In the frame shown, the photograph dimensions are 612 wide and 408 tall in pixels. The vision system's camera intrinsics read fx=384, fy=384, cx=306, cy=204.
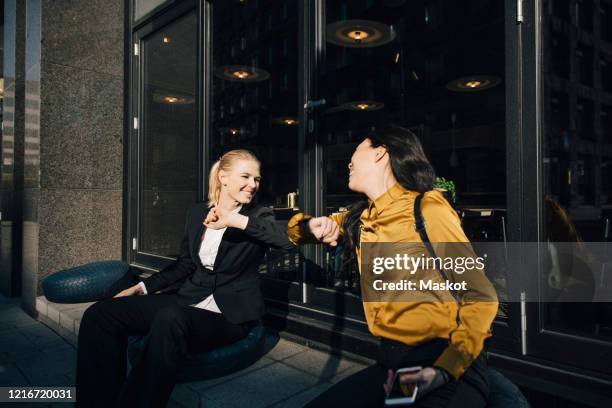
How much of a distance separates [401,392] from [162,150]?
16.3ft

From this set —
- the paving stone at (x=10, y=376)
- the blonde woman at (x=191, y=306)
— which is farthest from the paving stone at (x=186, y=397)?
the paving stone at (x=10, y=376)

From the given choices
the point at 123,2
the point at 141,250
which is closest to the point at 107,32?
the point at 123,2

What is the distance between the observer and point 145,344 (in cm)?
176

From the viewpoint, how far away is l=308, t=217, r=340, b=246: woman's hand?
1776mm

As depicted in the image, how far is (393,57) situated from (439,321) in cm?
1140

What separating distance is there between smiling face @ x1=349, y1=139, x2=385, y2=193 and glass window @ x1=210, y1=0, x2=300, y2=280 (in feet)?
5.14

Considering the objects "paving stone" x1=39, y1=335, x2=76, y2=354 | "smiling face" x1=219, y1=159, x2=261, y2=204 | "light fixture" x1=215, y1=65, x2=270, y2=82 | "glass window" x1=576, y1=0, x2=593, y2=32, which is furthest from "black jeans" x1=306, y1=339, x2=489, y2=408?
"glass window" x1=576, y1=0, x2=593, y2=32

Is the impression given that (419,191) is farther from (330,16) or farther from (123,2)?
(123,2)

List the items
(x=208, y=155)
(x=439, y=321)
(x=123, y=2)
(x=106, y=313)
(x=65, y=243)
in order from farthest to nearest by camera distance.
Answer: (x=123, y=2) → (x=65, y=243) → (x=208, y=155) → (x=106, y=313) → (x=439, y=321)

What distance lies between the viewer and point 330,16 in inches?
138

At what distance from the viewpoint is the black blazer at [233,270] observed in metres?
2.10

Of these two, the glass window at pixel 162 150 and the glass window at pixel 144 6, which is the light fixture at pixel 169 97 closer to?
the glass window at pixel 162 150

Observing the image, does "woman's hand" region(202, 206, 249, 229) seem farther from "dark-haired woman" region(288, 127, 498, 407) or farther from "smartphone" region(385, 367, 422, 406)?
"smartphone" region(385, 367, 422, 406)

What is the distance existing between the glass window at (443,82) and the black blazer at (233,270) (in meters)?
3.70
